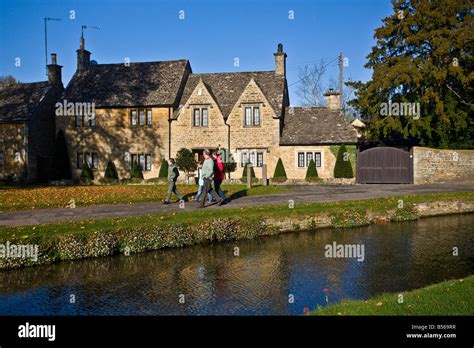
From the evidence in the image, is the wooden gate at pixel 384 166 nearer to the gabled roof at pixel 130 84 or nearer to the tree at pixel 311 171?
the tree at pixel 311 171

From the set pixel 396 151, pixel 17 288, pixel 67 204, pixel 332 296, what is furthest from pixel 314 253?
pixel 396 151

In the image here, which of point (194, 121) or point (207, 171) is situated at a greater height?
point (194, 121)

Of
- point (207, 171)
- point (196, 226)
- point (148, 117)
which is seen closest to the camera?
point (196, 226)

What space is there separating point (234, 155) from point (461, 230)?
21.5m

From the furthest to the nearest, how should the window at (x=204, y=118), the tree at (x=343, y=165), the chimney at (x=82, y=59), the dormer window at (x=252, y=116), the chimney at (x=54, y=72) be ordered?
the chimney at (x=82, y=59)
the chimney at (x=54, y=72)
the window at (x=204, y=118)
the dormer window at (x=252, y=116)
the tree at (x=343, y=165)

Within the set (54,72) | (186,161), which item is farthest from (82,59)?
(186,161)

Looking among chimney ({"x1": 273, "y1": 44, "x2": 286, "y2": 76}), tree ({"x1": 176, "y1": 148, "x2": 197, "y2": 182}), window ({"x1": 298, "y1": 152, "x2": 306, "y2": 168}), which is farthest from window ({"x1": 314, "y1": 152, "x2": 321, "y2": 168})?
tree ({"x1": 176, "y1": 148, "x2": 197, "y2": 182})

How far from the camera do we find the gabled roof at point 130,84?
3709 cm

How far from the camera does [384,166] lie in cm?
3247

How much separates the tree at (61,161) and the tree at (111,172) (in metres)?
3.57

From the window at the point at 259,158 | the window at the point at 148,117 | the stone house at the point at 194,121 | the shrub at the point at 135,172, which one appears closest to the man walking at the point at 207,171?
the stone house at the point at 194,121

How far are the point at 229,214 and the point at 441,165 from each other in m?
21.9

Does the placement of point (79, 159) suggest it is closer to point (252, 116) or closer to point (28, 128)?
point (28, 128)

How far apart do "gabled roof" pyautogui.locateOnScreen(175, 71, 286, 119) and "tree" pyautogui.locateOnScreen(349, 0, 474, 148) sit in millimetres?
6958
